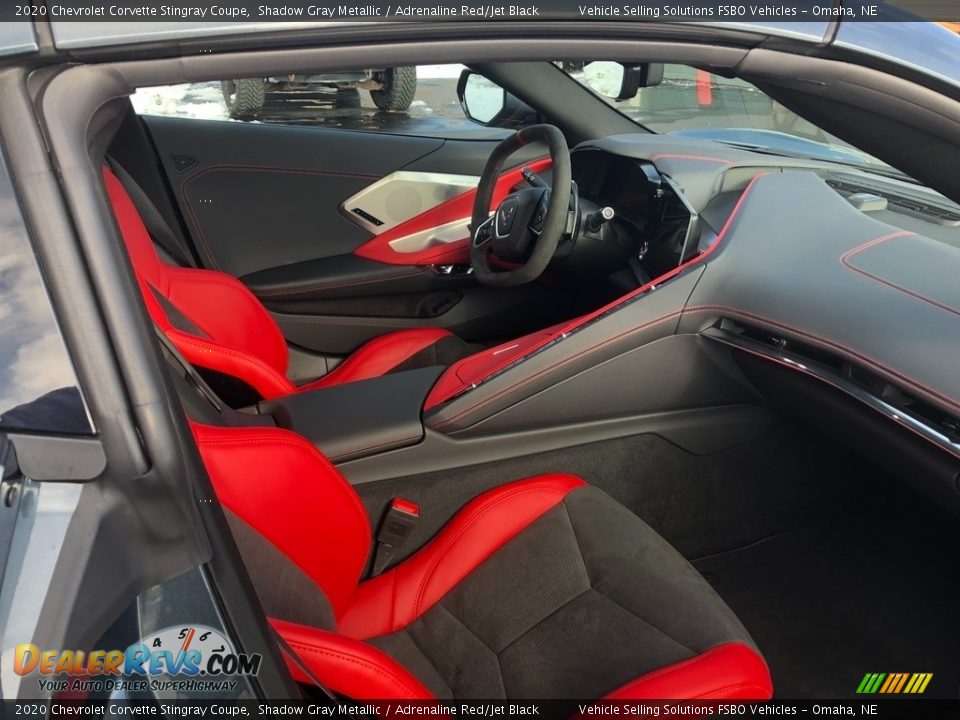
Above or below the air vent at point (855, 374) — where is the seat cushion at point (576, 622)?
below

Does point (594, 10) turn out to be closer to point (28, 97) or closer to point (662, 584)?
point (28, 97)

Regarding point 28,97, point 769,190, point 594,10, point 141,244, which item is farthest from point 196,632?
point 769,190

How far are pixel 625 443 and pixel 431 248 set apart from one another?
1.29 meters

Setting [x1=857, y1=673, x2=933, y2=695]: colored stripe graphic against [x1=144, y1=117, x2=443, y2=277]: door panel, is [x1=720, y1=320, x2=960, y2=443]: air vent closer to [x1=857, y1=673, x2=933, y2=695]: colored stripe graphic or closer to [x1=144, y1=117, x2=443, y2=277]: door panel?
[x1=857, y1=673, x2=933, y2=695]: colored stripe graphic

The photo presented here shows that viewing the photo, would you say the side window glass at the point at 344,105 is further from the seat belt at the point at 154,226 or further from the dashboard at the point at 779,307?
the dashboard at the point at 779,307

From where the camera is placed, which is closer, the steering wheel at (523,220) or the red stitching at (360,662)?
the red stitching at (360,662)

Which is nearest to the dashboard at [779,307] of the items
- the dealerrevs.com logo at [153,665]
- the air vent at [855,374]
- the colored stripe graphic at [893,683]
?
the air vent at [855,374]

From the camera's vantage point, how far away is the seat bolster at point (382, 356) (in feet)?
7.36

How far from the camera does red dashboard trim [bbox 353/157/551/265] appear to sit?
2796 millimetres

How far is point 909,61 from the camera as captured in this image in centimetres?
89

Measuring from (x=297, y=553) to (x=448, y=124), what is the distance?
88.6 inches

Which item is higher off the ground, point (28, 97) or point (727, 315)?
point (28, 97)

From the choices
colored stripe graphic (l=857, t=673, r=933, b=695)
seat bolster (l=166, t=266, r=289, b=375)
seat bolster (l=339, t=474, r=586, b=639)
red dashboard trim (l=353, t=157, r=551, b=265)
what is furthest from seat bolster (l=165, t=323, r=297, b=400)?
colored stripe graphic (l=857, t=673, r=933, b=695)

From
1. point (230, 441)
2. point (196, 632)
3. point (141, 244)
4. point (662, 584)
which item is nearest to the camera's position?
point (196, 632)
